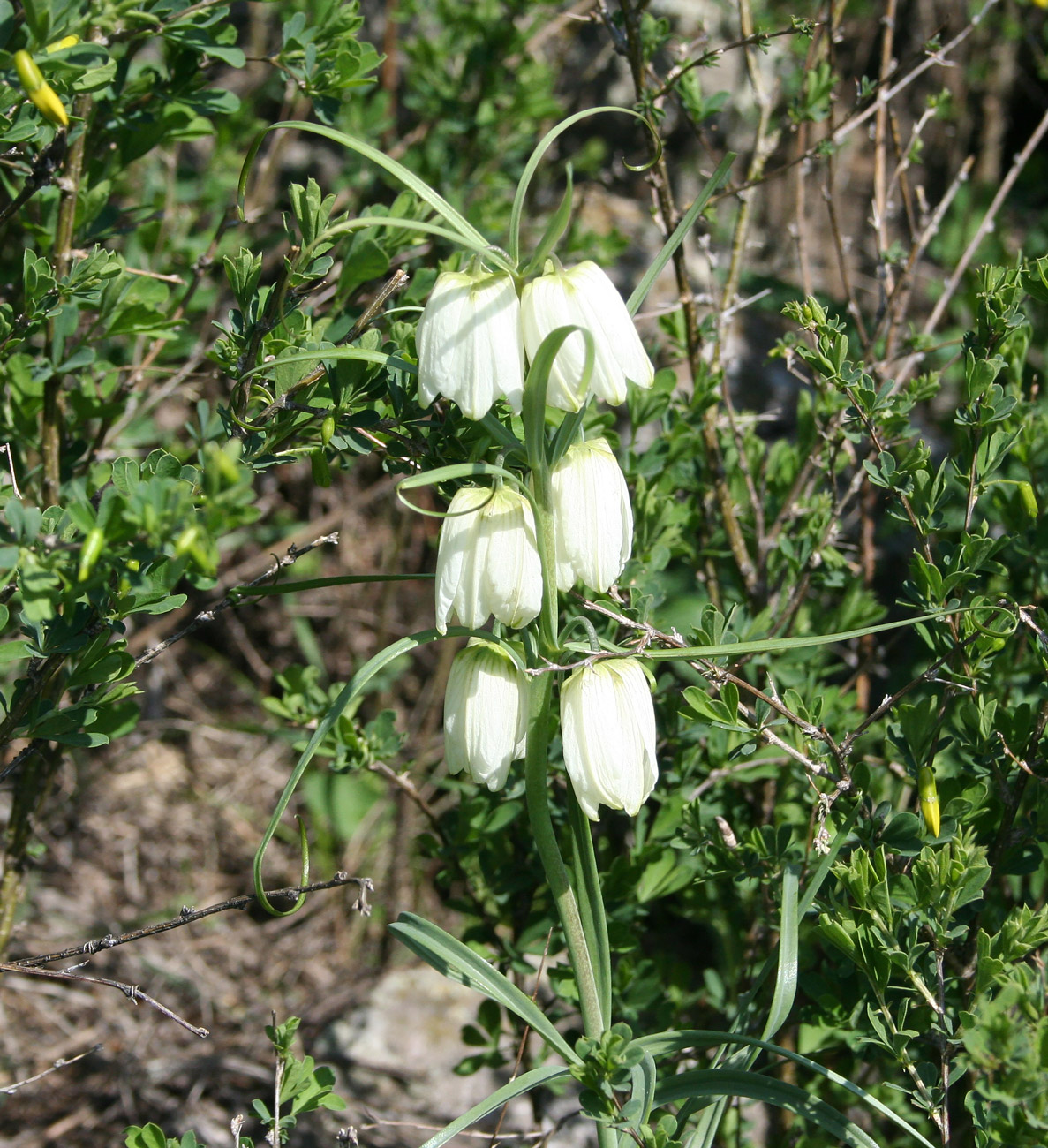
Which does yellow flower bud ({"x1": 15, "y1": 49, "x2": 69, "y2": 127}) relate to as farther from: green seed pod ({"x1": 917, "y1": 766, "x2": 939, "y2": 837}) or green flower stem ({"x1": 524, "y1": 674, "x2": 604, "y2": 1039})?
green seed pod ({"x1": 917, "y1": 766, "x2": 939, "y2": 837})

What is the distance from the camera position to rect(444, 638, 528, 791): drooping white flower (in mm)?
875

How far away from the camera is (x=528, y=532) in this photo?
838 mm

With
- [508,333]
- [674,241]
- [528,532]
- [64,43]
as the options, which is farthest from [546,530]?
[64,43]

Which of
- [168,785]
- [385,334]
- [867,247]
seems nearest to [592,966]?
[385,334]

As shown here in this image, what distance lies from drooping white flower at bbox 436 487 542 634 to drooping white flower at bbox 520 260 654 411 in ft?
0.33

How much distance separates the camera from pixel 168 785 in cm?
252

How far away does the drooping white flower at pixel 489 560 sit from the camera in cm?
83

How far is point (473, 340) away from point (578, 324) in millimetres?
82

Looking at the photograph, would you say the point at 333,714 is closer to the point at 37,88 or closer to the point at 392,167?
the point at 392,167

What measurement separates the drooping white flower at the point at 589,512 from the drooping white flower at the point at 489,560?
A: 0.03 m

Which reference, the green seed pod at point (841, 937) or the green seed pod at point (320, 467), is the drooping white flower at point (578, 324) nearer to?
the green seed pod at point (320, 467)

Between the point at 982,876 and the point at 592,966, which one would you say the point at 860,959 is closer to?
the point at 982,876

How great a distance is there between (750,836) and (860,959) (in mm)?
175

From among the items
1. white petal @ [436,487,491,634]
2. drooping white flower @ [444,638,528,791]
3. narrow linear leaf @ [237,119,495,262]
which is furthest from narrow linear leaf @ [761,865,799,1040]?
narrow linear leaf @ [237,119,495,262]
